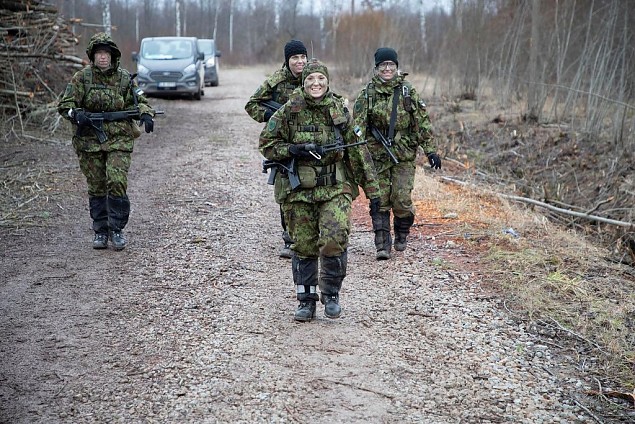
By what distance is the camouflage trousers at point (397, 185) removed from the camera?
7.03 m

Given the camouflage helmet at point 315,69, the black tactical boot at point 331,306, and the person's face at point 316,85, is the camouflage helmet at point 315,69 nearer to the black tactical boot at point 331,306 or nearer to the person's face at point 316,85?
the person's face at point 316,85

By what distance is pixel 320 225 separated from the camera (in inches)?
201

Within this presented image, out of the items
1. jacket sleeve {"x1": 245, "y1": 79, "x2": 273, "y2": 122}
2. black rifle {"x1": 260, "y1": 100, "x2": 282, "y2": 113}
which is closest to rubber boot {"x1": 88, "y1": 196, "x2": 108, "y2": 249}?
jacket sleeve {"x1": 245, "y1": 79, "x2": 273, "y2": 122}

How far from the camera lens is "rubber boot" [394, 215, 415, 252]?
7293 mm

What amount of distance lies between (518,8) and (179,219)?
11679 millimetres

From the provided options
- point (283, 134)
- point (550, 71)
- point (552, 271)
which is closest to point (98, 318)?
point (283, 134)

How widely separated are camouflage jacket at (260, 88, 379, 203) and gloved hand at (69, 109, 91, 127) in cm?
238

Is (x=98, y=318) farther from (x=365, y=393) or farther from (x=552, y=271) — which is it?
(x=552, y=271)

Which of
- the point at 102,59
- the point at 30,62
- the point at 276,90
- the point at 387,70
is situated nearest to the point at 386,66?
the point at 387,70

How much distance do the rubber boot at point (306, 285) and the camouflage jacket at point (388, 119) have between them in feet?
6.55

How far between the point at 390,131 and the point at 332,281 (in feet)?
7.04

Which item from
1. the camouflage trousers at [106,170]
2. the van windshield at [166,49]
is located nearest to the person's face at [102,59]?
the camouflage trousers at [106,170]

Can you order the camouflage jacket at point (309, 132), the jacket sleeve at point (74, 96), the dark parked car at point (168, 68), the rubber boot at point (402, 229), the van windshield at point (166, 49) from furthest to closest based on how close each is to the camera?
the van windshield at point (166, 49) < the dark parked car at point (168, 68) < the rubber boot at point (402, 229) < the jacket sleeve at point (74, 96) < the camouflage jacket at point (309, 132)

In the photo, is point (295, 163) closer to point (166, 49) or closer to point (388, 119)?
point (388, 119)
